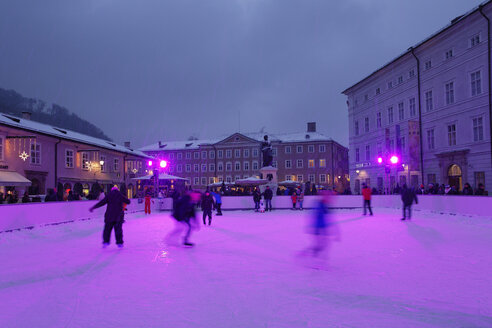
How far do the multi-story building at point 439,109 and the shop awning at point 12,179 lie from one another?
21.4 metres

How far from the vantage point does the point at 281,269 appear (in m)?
6.96

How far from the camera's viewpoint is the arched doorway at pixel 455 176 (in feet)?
89.8

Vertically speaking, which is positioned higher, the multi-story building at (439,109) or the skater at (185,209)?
the multi-story building at (439,109)

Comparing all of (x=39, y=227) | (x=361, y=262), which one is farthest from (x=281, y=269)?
(x=39, y=227)

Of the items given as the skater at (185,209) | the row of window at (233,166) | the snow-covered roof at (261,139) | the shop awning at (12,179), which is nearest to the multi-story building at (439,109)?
the skater at (185,209)

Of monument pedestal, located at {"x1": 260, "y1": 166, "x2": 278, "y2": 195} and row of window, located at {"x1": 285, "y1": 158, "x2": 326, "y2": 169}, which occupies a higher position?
row of window, located at {"x1": 285, "y1": 158, "x2": 326, "y2": 169}

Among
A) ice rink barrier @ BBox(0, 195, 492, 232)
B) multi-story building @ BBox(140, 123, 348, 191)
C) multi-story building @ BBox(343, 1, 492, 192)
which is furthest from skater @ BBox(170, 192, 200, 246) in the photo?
multi-story building @ BBox(140, 123, 348, 191)

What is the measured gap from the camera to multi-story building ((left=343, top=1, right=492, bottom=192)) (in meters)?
25.0

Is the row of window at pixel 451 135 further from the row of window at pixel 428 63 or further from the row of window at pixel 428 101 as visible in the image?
the row of window at pixel 428 63

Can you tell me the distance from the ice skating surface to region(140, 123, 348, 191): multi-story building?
196ft

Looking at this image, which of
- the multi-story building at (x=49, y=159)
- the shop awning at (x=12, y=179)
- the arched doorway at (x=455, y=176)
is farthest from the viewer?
the arched doorway at (x=455, y=176)

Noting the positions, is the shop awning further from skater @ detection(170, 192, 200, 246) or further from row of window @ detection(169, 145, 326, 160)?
row of window @ detection(169, 145, 326, 160)

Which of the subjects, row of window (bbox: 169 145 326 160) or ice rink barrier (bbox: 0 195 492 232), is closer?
ice rink barrier (bbox: 0 195 492 232)

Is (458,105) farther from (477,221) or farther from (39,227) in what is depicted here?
(39,227)
